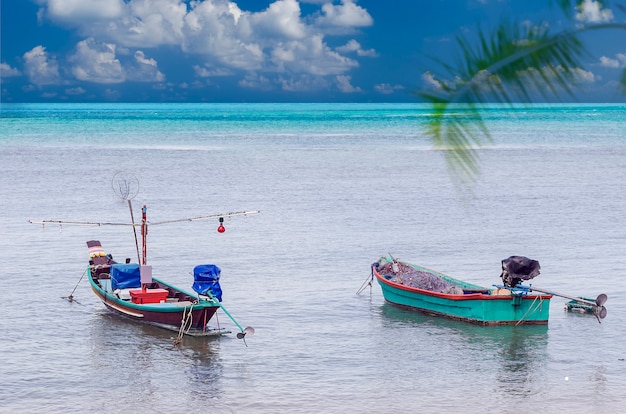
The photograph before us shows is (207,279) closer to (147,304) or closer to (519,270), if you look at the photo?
(147,304)

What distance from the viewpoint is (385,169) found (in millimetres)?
77000

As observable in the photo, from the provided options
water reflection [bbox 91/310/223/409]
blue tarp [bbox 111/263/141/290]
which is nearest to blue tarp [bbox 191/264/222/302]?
water reflection [bbox 91/310/223/409]

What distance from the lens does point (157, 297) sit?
92.6ft

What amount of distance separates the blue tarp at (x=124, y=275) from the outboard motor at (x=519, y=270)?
10.1 m

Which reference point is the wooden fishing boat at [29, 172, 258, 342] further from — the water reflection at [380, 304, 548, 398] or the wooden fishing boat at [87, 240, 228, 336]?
the water reflection at [380, 304, 548, 398]

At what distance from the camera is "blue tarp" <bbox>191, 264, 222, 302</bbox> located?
26580mm

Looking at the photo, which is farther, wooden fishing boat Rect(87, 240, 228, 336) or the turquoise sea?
wooden fishing boat Rect(87, 240, 228, 336)

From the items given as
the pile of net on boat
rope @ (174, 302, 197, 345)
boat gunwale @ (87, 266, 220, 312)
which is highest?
the pile of net on boat

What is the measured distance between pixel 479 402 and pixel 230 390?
5.16 m

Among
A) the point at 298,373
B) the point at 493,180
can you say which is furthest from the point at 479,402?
the point at 493,180

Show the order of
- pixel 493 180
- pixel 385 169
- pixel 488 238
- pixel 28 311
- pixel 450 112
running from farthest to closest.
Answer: pixel 385 169, pixel 493 180, pixel 488 238, pixel 28 311, pixel 450 112

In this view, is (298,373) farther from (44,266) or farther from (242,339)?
(44,266)

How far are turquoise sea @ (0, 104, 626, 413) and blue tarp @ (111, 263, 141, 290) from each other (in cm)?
115

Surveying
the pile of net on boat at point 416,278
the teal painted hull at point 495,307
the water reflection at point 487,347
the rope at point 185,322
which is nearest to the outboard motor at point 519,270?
the teal painted hull at point 495,307
